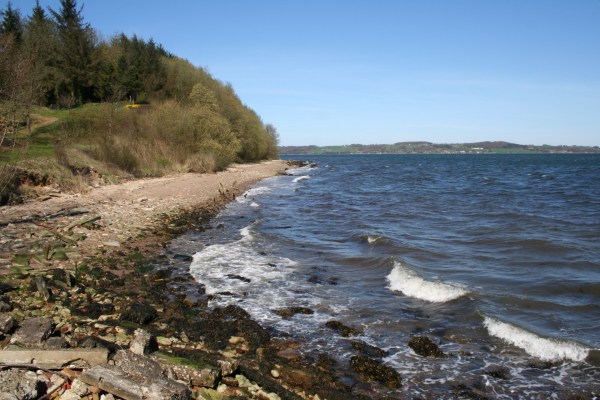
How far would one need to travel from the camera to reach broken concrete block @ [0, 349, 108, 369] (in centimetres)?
473

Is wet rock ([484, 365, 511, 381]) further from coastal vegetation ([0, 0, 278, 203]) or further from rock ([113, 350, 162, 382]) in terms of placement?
coastal vegetation ([0, 0, 278, 203])

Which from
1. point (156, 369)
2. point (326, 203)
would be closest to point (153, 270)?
point (156, 369)

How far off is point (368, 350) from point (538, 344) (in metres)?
2.98

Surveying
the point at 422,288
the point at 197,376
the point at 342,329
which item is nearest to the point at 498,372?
the point at 342,329

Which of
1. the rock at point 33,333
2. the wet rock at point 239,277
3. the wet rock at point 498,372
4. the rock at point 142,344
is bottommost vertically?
the wet rock at point 498,372

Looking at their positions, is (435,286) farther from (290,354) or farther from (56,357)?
(56,357)

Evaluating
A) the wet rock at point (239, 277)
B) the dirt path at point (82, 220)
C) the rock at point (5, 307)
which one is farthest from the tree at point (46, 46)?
the rock at point (5, 307)

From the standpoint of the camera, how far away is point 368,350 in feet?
22.9

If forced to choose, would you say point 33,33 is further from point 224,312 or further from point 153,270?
point 224,312

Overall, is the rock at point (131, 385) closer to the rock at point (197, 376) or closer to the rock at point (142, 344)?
the rock at point (197, 376)

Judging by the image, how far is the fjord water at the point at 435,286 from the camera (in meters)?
6.77

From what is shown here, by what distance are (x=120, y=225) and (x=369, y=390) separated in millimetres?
11279

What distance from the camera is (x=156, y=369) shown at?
484 cm

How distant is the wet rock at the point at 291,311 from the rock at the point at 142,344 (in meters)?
2.98
